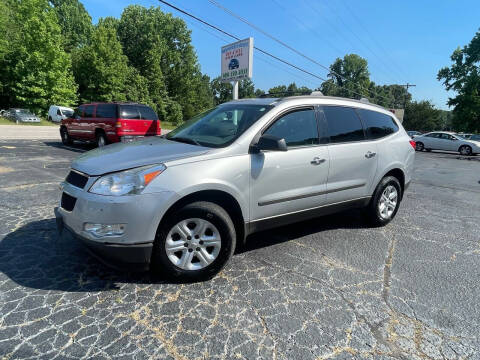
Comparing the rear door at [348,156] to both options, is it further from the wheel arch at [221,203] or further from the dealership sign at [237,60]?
the dealership sign at [237,60]

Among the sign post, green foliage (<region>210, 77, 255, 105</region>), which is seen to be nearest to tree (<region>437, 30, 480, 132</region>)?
the sign post

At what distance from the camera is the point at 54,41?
34188mm

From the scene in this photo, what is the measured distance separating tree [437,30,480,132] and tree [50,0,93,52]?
5768cm

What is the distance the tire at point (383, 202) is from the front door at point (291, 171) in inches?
43.5

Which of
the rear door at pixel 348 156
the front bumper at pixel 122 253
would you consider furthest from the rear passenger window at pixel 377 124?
the front bumper at pixel 122 253

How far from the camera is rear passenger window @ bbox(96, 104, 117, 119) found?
11296mm

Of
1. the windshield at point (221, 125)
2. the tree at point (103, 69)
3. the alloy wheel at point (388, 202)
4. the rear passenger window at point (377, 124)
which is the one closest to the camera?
the windshield at point (221, 125)

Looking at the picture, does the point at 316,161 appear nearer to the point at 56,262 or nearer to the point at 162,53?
the point at 56,262

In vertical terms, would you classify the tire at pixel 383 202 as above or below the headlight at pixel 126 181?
below

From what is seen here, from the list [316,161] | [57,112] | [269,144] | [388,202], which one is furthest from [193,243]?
[57,112]

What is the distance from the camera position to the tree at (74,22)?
56209 mm

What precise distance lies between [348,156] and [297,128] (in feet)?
2.77

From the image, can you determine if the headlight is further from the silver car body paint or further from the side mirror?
the side mirror

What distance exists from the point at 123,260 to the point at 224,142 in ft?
4.66
